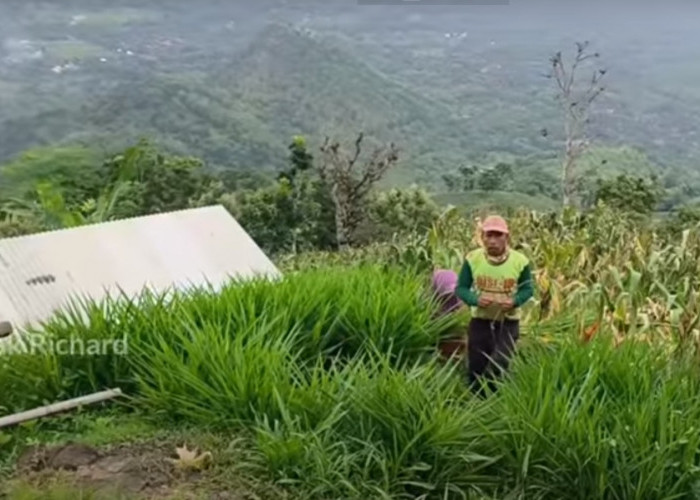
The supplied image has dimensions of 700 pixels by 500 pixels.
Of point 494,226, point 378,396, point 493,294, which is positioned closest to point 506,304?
point 493,294

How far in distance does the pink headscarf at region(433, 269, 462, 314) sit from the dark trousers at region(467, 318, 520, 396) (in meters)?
0.36

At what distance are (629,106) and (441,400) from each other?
697 centimetres

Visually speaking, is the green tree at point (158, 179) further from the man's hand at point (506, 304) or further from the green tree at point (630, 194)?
the man's hand at point (506, 304)

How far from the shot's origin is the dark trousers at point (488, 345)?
2824 mm

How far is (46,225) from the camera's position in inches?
219

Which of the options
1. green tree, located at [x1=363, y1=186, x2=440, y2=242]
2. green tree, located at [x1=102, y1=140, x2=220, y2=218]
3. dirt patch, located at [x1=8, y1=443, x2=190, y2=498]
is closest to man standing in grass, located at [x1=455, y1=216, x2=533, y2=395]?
dirt patch, located at [x1=8, y1=443, x2=190, y2=498]

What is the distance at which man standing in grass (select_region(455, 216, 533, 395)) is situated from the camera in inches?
110

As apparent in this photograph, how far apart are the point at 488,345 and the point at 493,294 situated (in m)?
0.16

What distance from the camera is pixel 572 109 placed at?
7.46 metres

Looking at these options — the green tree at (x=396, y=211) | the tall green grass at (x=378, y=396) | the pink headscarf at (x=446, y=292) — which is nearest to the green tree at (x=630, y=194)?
the green tree at (x=396, y=211)

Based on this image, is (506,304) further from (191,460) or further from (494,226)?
(191,460)

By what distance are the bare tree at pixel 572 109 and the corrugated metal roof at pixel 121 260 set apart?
3.87 meters

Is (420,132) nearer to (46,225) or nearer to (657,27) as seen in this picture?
(657,27)

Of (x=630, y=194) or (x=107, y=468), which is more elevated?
(x=107, y=468)
